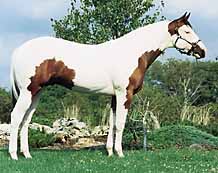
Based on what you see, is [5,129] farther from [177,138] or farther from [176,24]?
[176,24]

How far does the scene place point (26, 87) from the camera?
445 inches

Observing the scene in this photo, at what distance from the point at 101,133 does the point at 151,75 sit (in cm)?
3773

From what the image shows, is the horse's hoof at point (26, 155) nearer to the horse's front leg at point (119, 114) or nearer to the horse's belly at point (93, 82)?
the horse's belly at point (93, 82)

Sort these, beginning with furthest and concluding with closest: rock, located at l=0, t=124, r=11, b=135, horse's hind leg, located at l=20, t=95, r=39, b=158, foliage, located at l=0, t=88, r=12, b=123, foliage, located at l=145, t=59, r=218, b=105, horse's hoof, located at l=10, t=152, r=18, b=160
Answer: foliage, located at l=145, t=59, r=218, b=105 → foliage, located at l=0, t=88, r=12, b=123 → rock, located at l=0, t=124, r=11, b=135 → horse's hind leg, located at l=20, t=95, r=39, b=158 → horse's hoof, located at l=10, t=152, r=18, b=160

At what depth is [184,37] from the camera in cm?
1248

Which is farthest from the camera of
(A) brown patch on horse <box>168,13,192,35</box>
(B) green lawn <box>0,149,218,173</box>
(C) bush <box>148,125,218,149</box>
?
(C) bush <box>148,125,218,149</box>

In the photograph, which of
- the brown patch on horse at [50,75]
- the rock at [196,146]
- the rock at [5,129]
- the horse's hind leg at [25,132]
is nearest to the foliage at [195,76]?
the rock at [5,129]

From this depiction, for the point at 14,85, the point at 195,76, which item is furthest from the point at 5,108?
the point at 195,76

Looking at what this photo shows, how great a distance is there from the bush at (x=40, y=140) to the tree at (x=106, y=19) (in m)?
3.16

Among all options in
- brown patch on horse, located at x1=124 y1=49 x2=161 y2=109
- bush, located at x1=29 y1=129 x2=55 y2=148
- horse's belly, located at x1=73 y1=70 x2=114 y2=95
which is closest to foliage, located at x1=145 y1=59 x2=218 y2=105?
bush, located at x1=29 y1=129 x2=55 y2=148

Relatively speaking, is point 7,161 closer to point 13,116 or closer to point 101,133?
point 13,116

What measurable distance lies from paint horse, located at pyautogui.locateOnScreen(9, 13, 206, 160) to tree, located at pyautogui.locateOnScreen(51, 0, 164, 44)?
538cm

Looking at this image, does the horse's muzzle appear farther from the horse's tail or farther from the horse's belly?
the horse's tail

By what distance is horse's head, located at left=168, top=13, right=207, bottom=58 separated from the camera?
12391 millimetres
